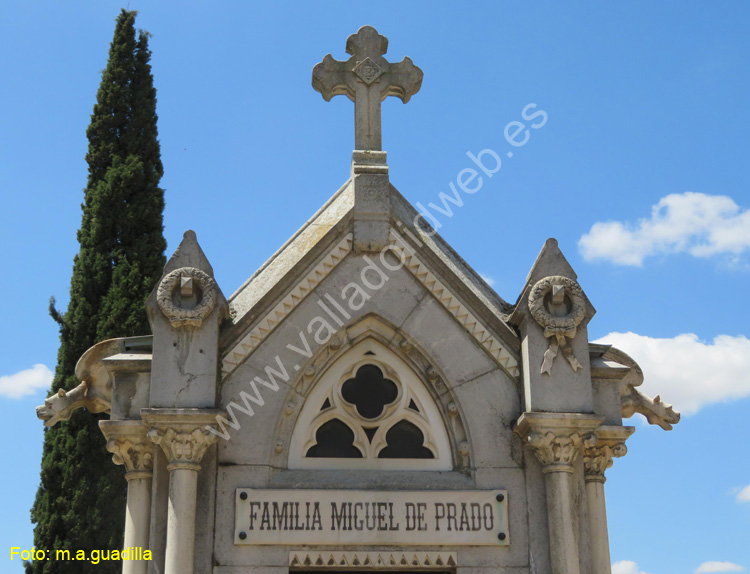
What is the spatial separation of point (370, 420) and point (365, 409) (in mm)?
152

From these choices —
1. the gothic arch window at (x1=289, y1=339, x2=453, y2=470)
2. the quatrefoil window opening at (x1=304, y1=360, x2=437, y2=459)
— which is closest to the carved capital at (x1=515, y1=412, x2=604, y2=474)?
the gothic arch window at (x1=289, y1=339, x2=453, y2=470)

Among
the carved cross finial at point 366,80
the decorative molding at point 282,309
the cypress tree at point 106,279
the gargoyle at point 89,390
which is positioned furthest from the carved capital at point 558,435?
the cypress tree at point 106,279

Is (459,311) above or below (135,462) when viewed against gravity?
above

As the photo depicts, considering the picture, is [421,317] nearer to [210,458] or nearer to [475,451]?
[475,451]

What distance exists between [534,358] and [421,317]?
4.30ft

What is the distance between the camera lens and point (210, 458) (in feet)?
32.9

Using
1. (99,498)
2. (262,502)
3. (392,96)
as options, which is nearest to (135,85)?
(99,498)

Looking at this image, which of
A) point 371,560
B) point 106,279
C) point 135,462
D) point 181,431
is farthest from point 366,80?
point 106,279

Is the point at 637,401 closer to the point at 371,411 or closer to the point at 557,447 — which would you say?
the point at 557,447

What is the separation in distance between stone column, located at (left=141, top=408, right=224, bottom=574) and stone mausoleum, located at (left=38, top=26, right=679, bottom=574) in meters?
0.02

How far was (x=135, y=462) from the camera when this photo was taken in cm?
1009

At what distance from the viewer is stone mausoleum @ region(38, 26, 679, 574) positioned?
32.2 ft

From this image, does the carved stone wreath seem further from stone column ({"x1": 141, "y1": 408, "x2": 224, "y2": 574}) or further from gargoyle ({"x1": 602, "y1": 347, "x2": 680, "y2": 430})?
gargoyle ({"x1": 602, "y1": 347, "x2": 680, "y2": 430})

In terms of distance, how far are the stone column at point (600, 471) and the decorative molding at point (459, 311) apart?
113cm
